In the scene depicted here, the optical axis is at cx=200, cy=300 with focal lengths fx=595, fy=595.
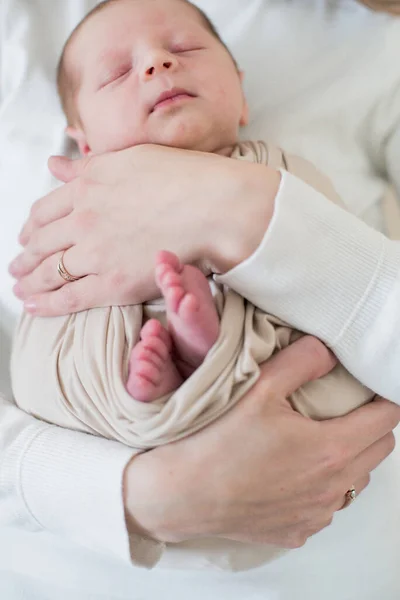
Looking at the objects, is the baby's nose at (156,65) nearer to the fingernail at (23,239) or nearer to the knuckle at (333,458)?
the fingernail at (23,239)

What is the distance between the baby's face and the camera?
3.25 feet

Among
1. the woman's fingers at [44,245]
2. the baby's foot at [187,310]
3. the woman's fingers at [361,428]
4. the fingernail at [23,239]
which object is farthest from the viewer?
the fingernail at [23,239]

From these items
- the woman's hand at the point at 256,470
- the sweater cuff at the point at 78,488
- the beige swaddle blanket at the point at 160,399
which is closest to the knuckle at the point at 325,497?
the woman's hand at the point at 256,470

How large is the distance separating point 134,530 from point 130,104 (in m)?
0.68

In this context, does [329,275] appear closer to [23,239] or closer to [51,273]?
[51,273]

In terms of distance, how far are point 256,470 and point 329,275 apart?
277 millimetres

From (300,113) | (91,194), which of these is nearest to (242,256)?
(91,194)

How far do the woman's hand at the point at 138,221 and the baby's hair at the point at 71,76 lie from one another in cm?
22

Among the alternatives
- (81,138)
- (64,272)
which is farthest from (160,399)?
(81,138)

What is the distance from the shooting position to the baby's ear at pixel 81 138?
1146mm

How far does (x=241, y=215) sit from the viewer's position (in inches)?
31.7

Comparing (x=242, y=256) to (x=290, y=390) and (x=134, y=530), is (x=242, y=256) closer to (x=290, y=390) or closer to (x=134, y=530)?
(x=290, y=390)

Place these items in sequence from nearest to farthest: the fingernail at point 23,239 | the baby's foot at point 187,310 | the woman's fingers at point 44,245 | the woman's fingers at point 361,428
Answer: the baby's foot at point 187,310 → the woman's fingers at point 361,428 → the woman's fingers at point 44,245 → the fingernail at point 23,239

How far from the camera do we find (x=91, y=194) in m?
0.93
